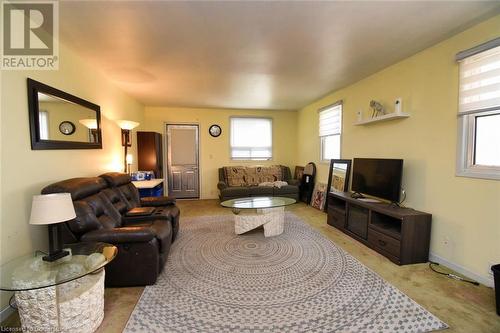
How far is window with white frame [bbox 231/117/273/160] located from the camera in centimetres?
629

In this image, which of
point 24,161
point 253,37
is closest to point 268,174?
point 253,37

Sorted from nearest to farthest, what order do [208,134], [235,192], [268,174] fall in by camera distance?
1. [235,192]
2. [268,174]
3. [208,134]

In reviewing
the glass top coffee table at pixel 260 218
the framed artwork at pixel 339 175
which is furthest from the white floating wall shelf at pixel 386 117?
the glass top coffee table at pixel 260 218

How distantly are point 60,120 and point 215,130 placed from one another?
152 inches

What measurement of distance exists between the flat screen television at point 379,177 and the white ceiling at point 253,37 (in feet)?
4.55

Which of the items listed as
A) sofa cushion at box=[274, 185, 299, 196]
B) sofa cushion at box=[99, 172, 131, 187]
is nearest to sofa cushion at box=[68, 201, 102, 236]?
sofa cushion at box=[99, 172, 131, 187]

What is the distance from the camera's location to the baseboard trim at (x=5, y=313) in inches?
67.9

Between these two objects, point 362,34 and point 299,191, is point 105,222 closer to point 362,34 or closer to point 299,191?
point 362,34

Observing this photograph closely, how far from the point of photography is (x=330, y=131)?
16.0 feet

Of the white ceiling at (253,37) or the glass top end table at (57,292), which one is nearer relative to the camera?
the glass top end table at (57,292)

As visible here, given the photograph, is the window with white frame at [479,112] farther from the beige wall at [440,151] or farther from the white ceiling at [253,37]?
the white ceiling at [253,37]

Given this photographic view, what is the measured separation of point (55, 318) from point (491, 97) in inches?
155

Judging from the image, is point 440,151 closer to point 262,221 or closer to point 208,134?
point 262,221

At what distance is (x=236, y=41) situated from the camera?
2.45 m
